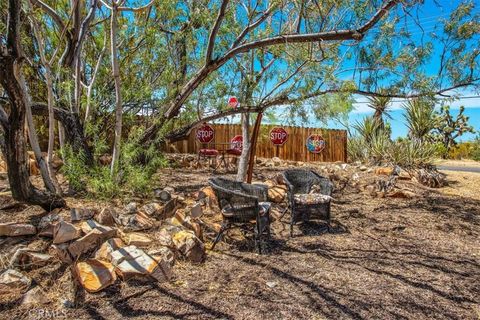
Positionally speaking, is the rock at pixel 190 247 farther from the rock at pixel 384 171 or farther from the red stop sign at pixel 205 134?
the red stop sign at pixel 205 134

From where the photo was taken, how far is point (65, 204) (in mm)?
4457

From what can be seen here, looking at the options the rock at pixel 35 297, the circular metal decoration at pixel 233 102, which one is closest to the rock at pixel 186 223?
the rock at pixel 35 297

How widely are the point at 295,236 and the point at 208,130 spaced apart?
7785mm

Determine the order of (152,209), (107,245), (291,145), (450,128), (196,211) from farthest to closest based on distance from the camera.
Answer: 1. (450,128)
2. (291,145)
3. (196,211)
4. (152,209)
5. (107,245)

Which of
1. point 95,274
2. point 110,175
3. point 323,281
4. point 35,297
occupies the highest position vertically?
point 110,175

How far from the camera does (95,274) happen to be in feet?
10.6

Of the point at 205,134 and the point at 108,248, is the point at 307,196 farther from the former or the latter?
the point at 205,134

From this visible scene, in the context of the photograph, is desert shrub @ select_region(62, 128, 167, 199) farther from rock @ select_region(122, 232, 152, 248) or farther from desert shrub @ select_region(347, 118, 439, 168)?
desert shrub @ select_region(347, 118, 439, 168)

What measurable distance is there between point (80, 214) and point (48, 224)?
329mm

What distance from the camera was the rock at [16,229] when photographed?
3682mm

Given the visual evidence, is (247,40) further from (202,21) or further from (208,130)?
(208,130)

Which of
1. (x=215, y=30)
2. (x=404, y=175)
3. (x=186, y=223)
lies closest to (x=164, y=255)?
(x=186, y=223)

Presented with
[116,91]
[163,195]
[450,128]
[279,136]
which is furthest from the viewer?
[450,128]

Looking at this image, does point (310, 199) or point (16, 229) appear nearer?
point (16, 229)
